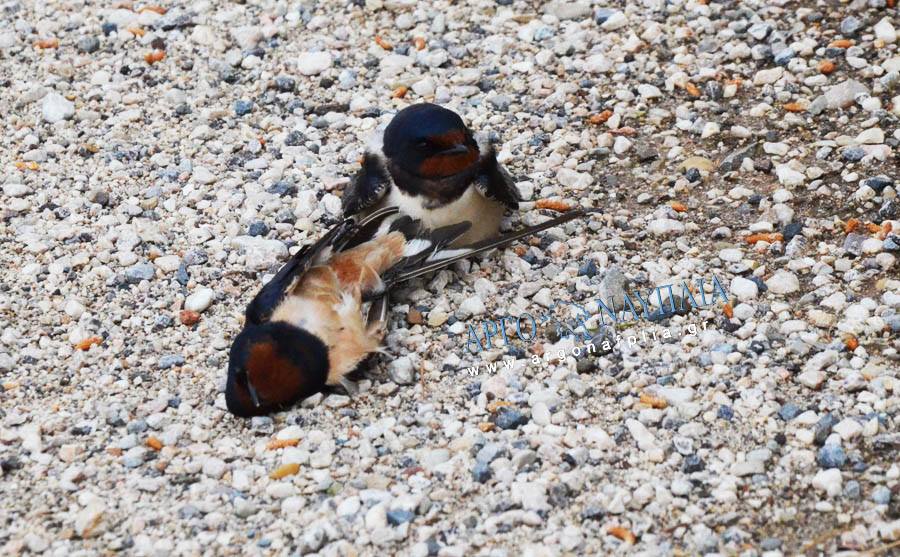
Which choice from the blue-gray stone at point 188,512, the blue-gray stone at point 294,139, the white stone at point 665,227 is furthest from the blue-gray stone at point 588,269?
the blue-gray stone at point 188,512

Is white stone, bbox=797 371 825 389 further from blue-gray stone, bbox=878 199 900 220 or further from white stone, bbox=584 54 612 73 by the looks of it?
white stone, bbox=584 54 612 73

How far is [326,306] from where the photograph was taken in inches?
203

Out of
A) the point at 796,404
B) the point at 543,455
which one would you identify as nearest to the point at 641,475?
the point at 543,455

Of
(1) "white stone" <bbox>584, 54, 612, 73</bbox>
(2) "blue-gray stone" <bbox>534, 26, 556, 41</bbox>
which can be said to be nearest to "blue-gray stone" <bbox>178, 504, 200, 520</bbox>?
(1) "white stone" <bbox>584, 54, 612, 73</bbox>

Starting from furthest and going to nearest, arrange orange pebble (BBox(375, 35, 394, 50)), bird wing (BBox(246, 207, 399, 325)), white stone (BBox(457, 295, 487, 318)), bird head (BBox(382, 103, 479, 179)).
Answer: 1. orange pebble (BBox(375, 35, 394, 50))
2. bird head (BBox(382, 103, 479, 179))
3. white stone (BBox(457, 295, 487, 318))
4. bird wing (BBox(246, 207, 399, 325))

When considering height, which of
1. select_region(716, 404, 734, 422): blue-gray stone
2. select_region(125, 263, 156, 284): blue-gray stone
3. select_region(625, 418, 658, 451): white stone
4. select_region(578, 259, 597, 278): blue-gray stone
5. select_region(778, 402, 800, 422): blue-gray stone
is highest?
select_region(778, 402, 800, 422): blue-gray stone

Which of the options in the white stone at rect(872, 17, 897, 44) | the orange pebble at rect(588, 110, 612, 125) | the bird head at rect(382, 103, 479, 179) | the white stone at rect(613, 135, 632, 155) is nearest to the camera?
the bird head at rect(382, 103, 479, 179)

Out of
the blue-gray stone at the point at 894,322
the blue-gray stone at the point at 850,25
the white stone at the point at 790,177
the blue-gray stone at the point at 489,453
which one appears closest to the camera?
the blue-gray stone at the point at 489,453

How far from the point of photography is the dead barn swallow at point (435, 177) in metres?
5.59

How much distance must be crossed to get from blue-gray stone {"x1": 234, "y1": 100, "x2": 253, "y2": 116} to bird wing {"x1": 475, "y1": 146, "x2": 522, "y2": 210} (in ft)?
5.22

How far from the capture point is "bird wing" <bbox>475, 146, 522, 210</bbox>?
5699 millimetres

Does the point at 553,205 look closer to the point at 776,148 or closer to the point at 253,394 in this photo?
the point at 776,148

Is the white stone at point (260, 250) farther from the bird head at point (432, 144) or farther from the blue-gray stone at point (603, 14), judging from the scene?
the blue-gray stone at point (603, 14)

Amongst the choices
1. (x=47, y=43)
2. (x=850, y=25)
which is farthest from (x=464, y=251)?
(x=47, y=43)
